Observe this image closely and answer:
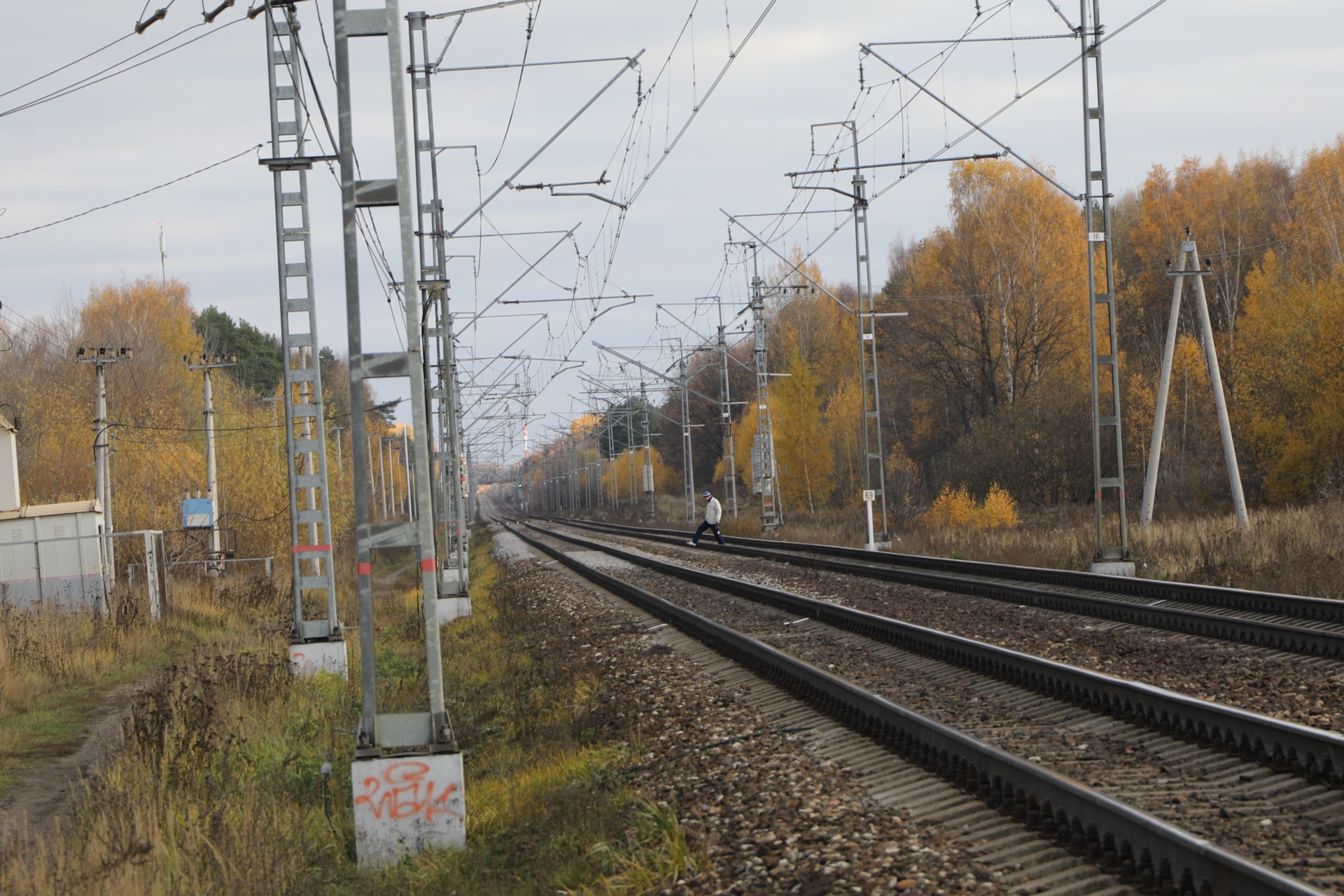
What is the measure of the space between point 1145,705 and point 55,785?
A: 9558 mm

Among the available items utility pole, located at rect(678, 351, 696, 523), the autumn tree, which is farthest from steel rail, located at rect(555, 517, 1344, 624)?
the autumn tree

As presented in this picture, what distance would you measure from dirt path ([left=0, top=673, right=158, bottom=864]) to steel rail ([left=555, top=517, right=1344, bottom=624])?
11948mm

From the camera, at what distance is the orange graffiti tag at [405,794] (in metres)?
7.68

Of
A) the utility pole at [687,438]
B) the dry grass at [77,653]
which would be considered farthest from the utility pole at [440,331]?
the utility pole at [687,438]

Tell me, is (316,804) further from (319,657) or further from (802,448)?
(802,448)

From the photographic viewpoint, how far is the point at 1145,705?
8641 mm

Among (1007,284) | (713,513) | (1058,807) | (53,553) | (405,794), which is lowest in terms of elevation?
(405,794)

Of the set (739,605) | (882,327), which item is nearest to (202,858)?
(739,605)

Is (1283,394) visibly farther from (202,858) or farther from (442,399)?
(202,858)

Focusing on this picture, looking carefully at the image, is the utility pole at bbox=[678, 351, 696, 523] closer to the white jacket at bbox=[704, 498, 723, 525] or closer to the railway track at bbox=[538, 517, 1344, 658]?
the white jacket at bbox=[704, 498, 723, 525]

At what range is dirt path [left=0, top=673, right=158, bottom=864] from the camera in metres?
9.12

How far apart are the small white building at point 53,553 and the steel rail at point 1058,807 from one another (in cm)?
2037

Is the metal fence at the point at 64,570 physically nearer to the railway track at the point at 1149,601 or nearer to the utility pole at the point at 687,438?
the railway track at the point at 1149,601

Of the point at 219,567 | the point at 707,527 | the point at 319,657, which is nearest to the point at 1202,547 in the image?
the point at 319,657
